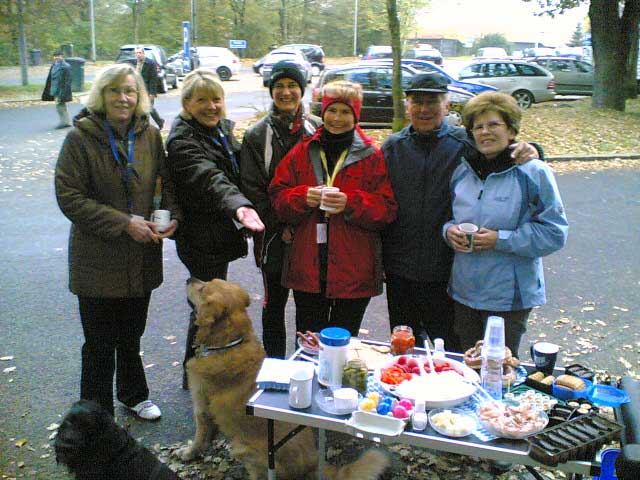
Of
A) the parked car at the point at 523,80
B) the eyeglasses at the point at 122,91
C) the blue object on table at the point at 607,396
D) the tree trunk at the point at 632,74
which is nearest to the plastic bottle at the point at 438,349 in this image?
the blue object on table at the point at 607,396

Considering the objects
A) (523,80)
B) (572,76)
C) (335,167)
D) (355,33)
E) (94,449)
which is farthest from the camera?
(355,33)

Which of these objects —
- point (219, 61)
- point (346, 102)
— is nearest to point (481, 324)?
point (346, 102)

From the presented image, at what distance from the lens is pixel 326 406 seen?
256 cm

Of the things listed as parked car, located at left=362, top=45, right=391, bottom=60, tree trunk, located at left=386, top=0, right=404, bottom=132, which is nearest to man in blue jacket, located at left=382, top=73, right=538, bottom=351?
tree trunk, located at left=386, top=0, right=404, bottom=132

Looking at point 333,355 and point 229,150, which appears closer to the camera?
point 333,355

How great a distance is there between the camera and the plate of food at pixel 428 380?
8.45 ft

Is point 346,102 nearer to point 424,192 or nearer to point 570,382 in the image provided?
point 424,192

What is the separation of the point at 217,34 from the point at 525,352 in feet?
139

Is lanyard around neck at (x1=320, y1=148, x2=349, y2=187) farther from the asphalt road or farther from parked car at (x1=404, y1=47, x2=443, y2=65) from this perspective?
parked car at (x1=404, y1=47, x2=443, y2=65)

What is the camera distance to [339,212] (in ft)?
10.7

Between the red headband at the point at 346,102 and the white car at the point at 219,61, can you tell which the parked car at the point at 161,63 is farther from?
the red headband at the point at 346,102

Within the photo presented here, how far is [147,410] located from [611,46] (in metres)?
17.1

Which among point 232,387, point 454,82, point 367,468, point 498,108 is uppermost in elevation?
point 454,82

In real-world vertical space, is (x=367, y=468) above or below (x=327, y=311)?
below
